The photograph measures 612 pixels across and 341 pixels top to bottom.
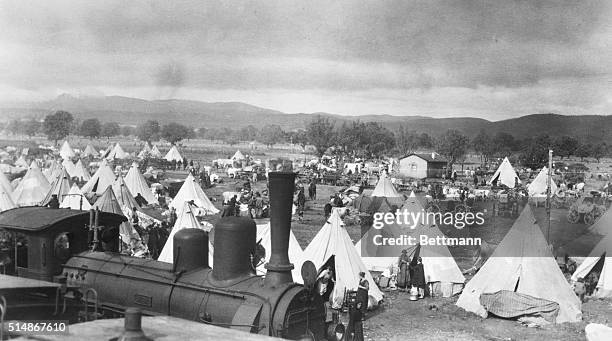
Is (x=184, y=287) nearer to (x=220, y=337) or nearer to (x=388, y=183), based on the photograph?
(x=220, y=337)

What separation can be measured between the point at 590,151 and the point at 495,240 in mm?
29371

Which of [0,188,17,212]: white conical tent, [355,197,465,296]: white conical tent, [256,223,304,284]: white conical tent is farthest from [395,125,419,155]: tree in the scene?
[256,223,304,284]: white conical tent

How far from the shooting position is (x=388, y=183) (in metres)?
26.6

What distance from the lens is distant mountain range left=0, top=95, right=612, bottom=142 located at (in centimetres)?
3507

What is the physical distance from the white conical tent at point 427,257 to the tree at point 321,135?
36875mm

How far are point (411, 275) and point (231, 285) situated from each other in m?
7.59

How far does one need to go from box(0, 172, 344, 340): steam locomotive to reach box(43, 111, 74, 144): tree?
41154mm

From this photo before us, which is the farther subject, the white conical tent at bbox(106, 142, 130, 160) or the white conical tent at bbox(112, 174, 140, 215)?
the white conical tent at bbox(106, 142, 130, 160)

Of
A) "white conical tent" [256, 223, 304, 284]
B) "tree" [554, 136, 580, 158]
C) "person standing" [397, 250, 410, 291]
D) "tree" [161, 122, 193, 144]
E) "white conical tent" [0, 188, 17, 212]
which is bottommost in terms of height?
"person standing" [397, 250, 410, 291]

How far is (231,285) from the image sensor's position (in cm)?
650

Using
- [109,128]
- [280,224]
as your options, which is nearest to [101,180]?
[280,224]

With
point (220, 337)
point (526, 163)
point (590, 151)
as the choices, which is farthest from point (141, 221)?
point (590, 151)

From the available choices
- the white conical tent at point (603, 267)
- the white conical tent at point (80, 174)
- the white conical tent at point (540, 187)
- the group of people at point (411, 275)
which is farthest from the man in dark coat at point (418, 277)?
the white conical tent at point (80, 174)

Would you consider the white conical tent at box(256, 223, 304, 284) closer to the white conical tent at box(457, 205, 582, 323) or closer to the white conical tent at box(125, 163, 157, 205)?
the white conical tent at box(457, 205, 582, 323)
